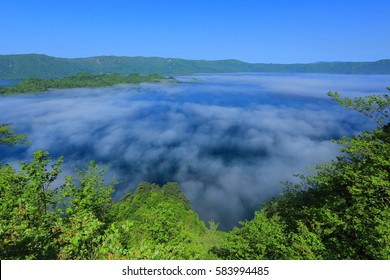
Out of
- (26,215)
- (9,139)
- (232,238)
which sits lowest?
(232,238)

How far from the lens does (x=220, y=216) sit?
169250 mm

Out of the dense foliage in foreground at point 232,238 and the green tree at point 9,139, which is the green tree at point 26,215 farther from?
the green tree at point 9,139

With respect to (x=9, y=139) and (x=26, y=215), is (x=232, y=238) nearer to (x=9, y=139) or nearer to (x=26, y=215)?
(x=26, y=215)

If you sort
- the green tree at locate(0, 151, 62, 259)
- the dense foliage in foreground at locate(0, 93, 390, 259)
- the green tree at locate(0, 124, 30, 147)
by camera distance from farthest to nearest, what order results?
the green tree at locate(0, 124, 30, 147), the dense foliage in foreground at locate(0, 93, 390, 259), the green tree at locate(0, 151, 62, 259)

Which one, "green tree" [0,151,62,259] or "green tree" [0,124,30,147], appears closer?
"green tree" [0,151,62,259]

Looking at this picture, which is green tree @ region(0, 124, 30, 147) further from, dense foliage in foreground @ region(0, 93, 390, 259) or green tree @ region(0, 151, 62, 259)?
green tree @ region(0, 151, 62, 259)

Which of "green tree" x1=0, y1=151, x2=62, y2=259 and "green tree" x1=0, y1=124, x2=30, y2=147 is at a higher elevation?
"green tree" x1=0, y1=151, x2=62, y2=259

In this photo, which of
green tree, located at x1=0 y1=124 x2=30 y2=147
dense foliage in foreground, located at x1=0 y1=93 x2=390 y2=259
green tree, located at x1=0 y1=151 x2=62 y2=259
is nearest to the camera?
green tree, located at x1=0 y1=151 x2=62 y2=259

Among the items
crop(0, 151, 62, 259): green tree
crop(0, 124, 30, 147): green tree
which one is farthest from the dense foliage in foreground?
crop(0, 124, 30, 147): green tree

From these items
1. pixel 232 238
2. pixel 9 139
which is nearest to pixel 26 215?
pixel 232 238

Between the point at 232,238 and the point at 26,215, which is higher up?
the point at 26,215
